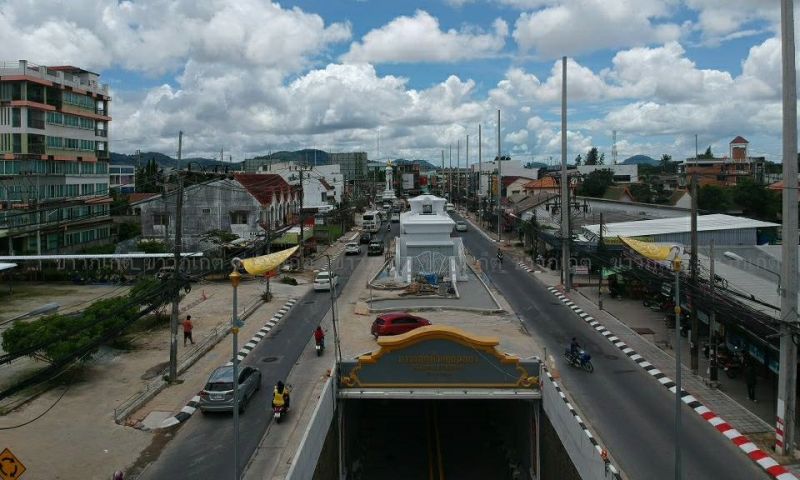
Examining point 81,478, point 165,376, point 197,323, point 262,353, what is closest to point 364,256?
point 197,323

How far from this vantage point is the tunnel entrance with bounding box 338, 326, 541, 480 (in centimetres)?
1895

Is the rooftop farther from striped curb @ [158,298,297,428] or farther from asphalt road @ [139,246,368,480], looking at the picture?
asphalt road @ [139,246,368,480]

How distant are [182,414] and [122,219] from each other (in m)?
56.5

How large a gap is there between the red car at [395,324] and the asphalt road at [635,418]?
19.4 ft

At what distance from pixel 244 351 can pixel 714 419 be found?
1820 cm

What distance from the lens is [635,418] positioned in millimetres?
19109

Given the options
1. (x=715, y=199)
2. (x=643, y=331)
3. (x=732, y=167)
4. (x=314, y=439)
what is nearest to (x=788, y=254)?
(x=314, y=439)

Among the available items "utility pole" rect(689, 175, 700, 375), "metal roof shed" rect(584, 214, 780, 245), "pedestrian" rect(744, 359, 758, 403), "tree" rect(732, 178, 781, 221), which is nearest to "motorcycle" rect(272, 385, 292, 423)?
"utility pole" rect(689, 175, 700, 375)

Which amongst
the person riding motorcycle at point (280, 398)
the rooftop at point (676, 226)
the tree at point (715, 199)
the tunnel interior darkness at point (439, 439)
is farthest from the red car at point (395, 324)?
the tree at point (715, 199)

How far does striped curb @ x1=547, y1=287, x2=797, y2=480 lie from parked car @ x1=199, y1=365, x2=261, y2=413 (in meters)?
14.2

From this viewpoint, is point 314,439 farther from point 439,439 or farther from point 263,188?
point 263,188

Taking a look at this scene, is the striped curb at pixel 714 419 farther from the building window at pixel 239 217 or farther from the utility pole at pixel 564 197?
the building window at pixel 239 217

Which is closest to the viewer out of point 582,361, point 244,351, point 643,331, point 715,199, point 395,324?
point 582,361

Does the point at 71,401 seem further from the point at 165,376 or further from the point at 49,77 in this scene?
the point at 49,77
